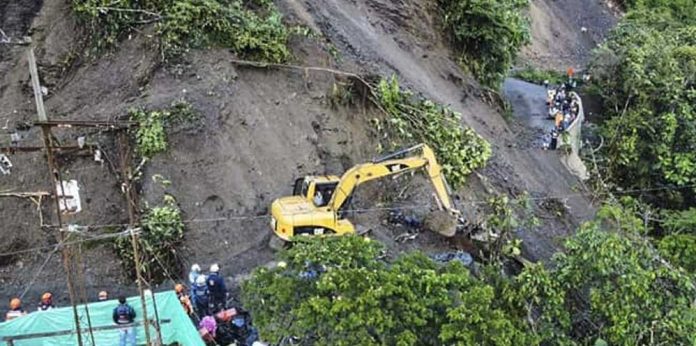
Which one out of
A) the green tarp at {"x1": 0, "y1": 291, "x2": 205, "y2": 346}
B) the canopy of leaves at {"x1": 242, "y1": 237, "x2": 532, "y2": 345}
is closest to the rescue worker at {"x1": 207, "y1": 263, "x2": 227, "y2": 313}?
the green tarp at {"x1": 0, "y1": 291, "x2": 205, "y2": 346}

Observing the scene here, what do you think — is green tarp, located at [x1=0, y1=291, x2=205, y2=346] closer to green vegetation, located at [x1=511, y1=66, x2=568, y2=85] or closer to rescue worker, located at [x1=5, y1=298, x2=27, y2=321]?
rescue worker, located at [x1=5, y1=298, x2=27, y2=321]

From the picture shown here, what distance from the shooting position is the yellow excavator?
1590 centimetres

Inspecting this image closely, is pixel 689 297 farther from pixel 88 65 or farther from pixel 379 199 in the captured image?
pixel 88 65

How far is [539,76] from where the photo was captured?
34.8 metres

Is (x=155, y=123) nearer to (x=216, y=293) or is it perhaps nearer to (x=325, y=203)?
(x=325, y=203)

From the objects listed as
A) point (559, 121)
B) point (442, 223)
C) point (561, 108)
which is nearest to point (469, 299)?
point (442, 223)

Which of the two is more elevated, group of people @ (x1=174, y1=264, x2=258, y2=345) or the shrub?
the shrub

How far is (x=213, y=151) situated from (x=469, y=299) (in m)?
9.10

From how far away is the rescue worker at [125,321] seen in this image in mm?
13062

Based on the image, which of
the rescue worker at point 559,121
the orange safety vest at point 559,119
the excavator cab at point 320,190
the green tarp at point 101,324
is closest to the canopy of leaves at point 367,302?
the green tarp at point 101,324

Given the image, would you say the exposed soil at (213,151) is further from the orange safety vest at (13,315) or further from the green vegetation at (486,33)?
the green vegetation at (486,33)

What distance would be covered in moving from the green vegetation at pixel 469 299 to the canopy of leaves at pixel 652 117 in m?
12.2

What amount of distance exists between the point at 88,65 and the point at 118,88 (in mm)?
1491

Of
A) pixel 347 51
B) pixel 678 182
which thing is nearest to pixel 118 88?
pixel 347 51
